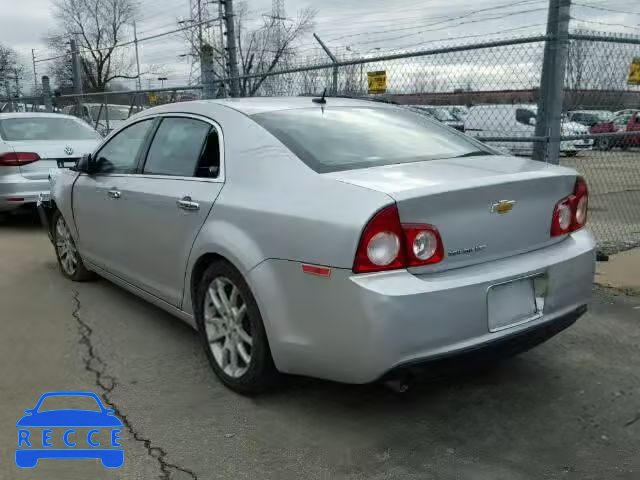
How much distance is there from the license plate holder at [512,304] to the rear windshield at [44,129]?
6.83 m

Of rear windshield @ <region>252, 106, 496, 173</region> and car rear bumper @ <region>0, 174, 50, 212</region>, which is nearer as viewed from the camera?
rear windshield @ <region>252, 106, 496, 173</region>

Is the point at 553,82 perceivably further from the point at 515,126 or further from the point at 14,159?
the point at 14,159

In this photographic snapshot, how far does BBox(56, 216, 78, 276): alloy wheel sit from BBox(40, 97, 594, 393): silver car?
59.1 inches

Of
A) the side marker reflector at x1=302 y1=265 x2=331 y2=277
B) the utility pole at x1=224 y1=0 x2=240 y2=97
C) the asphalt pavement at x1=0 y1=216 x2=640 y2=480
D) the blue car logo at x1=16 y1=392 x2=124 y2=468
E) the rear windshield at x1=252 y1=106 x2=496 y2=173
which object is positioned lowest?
the blue car logo at x1=16 y1=392 x2=124 y2=468

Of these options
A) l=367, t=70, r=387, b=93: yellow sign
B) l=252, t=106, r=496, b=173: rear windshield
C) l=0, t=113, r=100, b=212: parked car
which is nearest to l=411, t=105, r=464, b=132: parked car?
l=367, t=70, r=387, b=93: yellow sign

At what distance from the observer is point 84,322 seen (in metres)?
Result: 4.45

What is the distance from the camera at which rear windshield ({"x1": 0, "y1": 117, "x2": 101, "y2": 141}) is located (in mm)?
7902

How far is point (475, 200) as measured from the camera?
2748 millimetres

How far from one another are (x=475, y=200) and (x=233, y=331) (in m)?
1.41

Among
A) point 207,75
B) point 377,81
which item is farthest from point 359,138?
point 207,75

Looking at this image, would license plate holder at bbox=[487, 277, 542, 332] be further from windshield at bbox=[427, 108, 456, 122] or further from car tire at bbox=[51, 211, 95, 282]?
windshield at bbox=[427, 108, 456, 122]

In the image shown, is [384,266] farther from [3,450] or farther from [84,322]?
[84,322]

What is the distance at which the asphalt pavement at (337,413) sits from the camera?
266 centimetres

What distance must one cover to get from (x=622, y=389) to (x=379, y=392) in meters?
1.29
